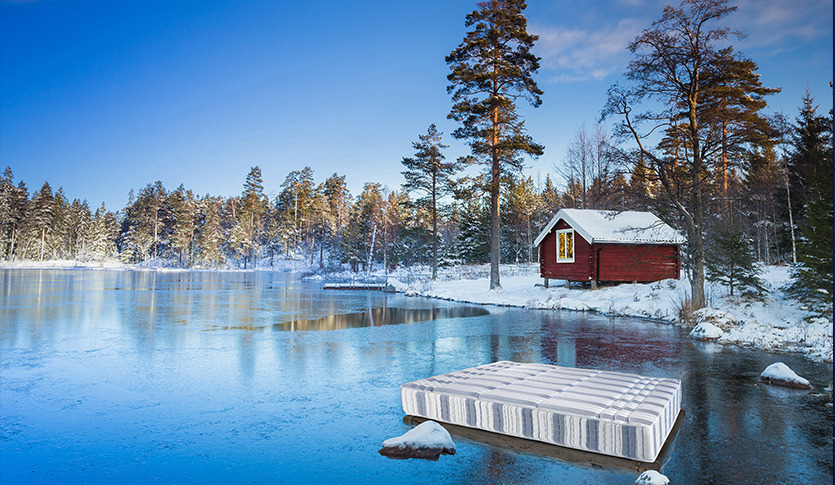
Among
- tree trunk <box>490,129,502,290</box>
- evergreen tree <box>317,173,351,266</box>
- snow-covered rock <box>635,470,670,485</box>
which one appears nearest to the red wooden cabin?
tree trunk <box>490,129,502,290</box>

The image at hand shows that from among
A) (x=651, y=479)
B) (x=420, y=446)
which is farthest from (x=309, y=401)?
(x=651, y=479)

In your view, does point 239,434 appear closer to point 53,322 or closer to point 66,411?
point 66,411

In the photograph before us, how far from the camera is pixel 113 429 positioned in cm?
526

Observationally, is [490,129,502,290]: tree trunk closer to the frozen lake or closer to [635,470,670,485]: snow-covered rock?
the frozen lake

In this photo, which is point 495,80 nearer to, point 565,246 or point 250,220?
point 565,246

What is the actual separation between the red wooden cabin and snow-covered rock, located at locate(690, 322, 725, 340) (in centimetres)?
930

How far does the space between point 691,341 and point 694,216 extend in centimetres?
646

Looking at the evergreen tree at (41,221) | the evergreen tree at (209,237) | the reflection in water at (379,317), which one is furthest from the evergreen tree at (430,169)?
the evergreen tree at (41,221)

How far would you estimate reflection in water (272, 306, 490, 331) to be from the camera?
45.1ft

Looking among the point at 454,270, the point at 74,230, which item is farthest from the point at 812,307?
the point at 74,230

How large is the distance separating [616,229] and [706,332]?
11.5m

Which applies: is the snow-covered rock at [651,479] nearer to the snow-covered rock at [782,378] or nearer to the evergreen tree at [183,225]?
the snow-covered rock at [782,378]

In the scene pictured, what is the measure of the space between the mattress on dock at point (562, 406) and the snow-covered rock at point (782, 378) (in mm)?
2899

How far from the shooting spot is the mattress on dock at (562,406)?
432cm
